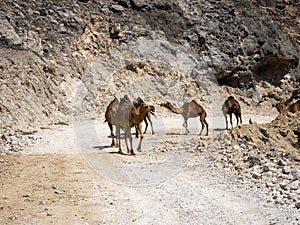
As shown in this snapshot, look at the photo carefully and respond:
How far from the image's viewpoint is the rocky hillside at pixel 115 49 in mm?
22297

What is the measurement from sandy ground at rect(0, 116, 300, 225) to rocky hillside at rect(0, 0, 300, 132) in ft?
21.1

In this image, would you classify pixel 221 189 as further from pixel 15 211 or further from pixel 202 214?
pixel 15 211

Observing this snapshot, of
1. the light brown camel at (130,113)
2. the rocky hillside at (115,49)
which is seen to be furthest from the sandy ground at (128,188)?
the rocky hillside at (115,49)

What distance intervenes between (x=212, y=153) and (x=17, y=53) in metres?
13.7

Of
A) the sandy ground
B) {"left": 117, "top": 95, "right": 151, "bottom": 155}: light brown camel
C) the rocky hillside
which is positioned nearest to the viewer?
the sandy ground

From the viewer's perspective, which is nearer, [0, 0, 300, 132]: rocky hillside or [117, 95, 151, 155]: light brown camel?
[117, 95, 151, 155]: light brown camel

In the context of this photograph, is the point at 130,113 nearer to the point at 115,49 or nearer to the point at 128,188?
the point at 128,188

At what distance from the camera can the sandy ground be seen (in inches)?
329

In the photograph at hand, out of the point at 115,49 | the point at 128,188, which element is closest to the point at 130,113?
the point at 128,188

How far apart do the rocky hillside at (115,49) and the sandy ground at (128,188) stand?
254 inches

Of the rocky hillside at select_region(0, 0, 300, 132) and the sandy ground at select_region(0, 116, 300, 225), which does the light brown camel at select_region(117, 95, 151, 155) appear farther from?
the rocky hillside at select_region(0, 0, 300, 132)

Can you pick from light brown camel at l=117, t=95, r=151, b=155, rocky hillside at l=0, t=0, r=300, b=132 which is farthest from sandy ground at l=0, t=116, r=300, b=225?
rocky hillside at l=0, t=0, r=300, b=132

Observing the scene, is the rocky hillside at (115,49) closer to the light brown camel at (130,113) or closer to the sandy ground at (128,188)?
the light brown camel at (130,113)

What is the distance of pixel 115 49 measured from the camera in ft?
94.2
